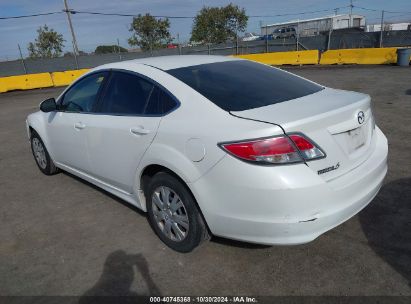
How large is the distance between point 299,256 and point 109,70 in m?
2.59

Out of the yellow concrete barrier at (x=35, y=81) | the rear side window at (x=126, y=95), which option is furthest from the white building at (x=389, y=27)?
the rear side window at (x=126, y=95)

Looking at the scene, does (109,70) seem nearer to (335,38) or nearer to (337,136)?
(337,136)

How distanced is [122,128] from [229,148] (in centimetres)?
132

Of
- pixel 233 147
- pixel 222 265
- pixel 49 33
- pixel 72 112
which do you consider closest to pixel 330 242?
pixel 222 265

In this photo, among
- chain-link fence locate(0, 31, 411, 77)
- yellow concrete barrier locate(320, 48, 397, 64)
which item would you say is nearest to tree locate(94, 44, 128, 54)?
chain-link fence locate(0, 31, 411, 77)

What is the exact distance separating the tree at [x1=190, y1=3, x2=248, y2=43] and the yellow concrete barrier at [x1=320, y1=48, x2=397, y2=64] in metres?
28.8

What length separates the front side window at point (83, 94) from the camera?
3973mm

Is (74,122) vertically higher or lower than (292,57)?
higher

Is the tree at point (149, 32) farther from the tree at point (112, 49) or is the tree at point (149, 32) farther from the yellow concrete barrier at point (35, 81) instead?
the yellow concrete barrier at point (35, 81)

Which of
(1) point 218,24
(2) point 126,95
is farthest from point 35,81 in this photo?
(1) point 218,24

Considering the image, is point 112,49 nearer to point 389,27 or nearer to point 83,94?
point 389,27

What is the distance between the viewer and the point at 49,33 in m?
39.6

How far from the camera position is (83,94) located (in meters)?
4.23

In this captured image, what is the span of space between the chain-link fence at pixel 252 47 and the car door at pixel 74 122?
2116cm
